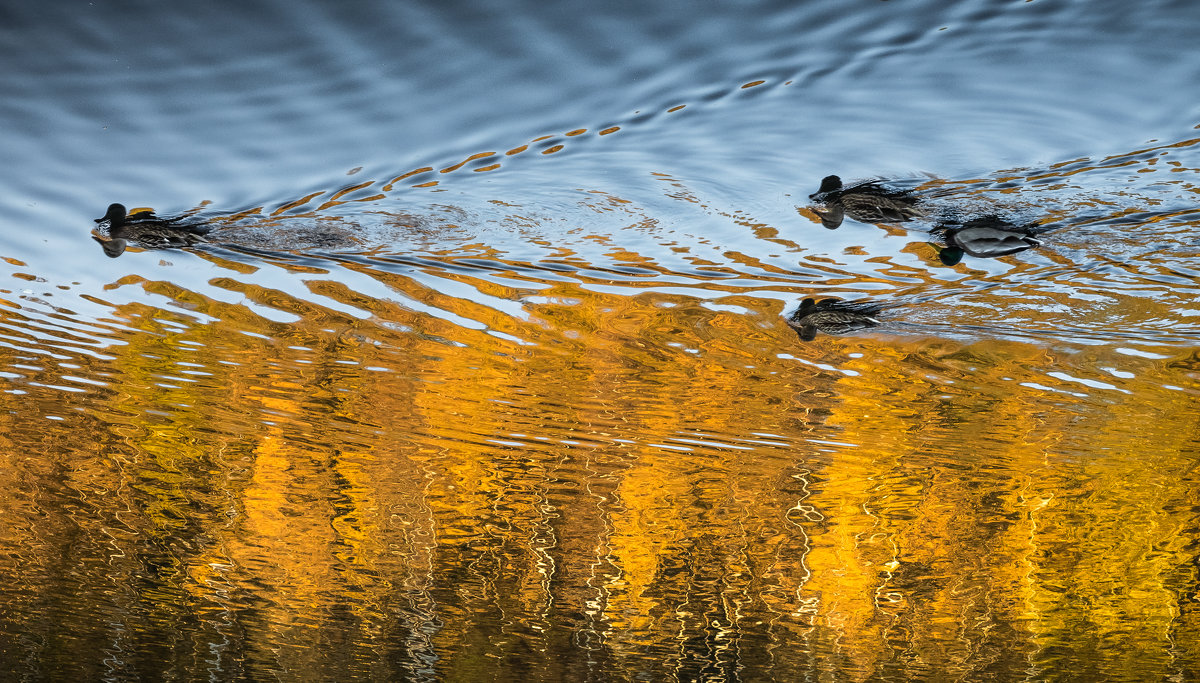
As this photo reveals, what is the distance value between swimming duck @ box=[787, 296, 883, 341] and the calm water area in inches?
0.9

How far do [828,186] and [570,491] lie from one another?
128cm

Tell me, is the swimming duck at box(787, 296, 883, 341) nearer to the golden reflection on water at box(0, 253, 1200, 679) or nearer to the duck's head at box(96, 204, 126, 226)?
the golden reflection on water at box(0, 253, 1200, 679)

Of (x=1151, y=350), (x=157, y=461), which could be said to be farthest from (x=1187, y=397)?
(x=157, y=461)

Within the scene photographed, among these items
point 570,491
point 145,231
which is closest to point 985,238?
point 570,491

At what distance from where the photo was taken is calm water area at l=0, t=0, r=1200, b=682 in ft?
8.34

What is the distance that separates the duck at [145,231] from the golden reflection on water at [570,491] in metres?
0.13

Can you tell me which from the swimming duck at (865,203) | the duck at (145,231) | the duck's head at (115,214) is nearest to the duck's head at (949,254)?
the swimming duck at (865,203)

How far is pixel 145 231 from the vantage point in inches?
101

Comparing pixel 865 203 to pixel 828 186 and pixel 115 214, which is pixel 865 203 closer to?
pixel 828 186

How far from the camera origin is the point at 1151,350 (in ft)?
8.23

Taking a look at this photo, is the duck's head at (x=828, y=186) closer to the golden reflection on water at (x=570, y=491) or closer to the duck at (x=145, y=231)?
the golden reflection on water at (x=570, y=491)

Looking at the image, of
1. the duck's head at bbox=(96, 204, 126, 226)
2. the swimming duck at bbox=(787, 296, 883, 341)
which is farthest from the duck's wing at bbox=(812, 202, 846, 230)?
the duck's head at bbox=(96, 204, 126, 226)

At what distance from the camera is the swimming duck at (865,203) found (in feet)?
8.15

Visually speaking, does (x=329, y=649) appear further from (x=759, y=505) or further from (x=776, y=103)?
(x=776, y=103)
